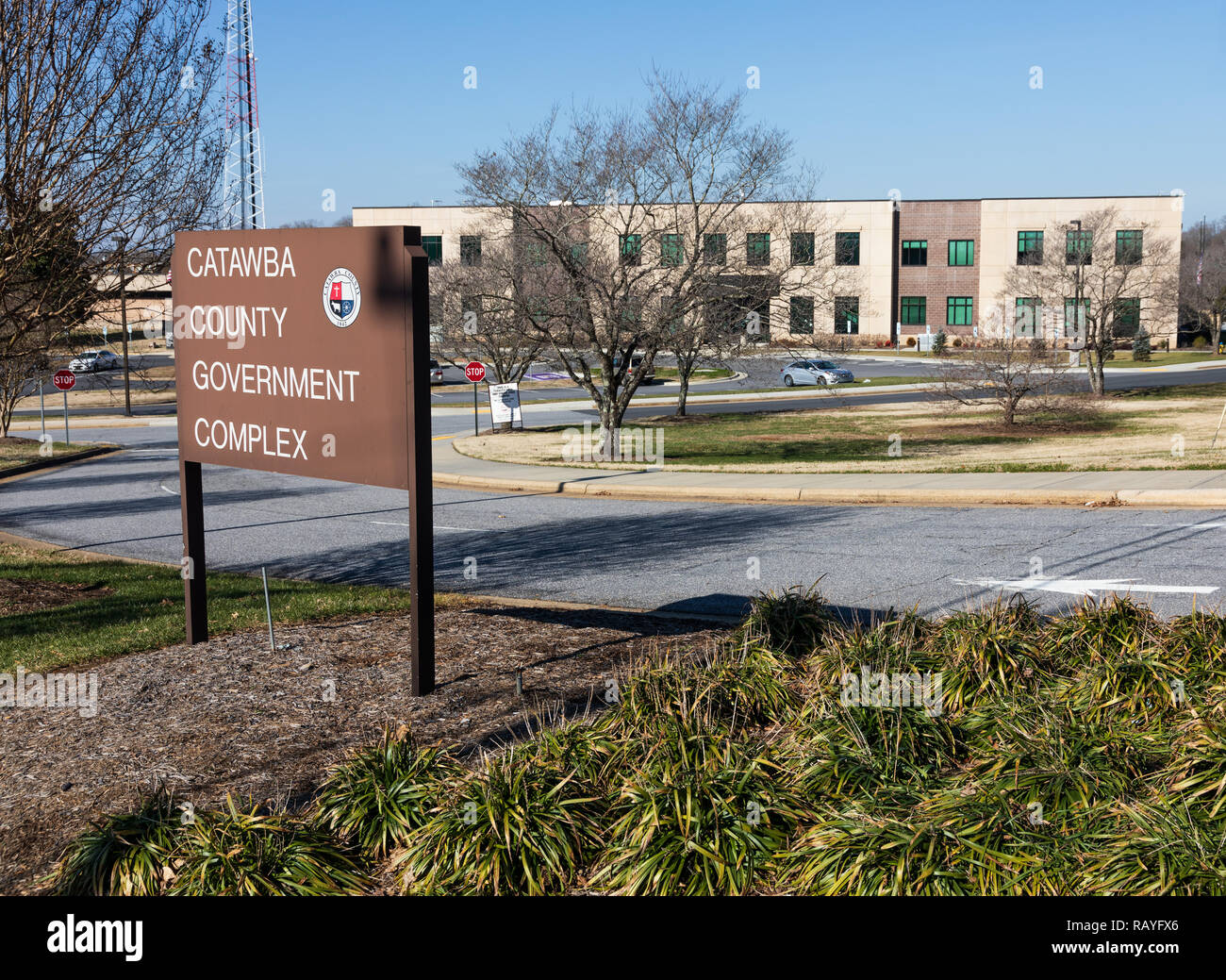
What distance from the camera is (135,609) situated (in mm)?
10305

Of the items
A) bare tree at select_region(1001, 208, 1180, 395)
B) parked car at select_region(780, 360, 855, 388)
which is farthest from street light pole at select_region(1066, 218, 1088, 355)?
parked car at select_region(780, 360, 855, 388)

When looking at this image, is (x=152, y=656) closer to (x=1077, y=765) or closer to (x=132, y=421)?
(x=1077, y=765)

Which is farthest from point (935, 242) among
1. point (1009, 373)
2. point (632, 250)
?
point (632, 250)

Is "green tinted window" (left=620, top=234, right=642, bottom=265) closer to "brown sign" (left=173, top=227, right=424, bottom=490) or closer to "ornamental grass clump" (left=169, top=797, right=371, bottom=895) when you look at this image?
"brown sign" (left=173, top=227, right=424, bottom=490)

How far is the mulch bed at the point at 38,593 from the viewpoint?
10.5 meters

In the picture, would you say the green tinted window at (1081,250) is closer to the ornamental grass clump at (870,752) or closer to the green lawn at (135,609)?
the green lawn at (135,609)

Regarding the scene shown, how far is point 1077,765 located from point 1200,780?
0.47 metres

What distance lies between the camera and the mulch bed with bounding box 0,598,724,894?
5.44 meters

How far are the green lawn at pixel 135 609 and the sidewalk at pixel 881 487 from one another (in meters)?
8.24

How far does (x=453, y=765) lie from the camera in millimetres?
5082

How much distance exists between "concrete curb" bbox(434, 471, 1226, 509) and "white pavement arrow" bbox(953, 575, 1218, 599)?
529 cm

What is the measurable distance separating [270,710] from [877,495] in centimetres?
1205

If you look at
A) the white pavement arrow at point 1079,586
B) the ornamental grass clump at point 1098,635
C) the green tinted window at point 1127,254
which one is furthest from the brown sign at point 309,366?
the green tinted window at point 1127,254
